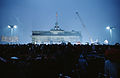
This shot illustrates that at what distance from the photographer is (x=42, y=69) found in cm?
433

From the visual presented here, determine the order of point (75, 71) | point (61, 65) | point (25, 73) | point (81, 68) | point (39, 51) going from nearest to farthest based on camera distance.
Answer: point (25, 73) → point (61, 65) → point (81, 68) → point (75, 71) → point (39, 51)

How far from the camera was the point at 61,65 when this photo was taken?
550cm

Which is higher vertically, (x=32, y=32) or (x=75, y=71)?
(x=32, y=32)

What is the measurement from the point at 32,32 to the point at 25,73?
53840 millimetres

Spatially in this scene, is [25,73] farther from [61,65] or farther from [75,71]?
[75,71]

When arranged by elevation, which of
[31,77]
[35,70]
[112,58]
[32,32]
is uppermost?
[32,32]

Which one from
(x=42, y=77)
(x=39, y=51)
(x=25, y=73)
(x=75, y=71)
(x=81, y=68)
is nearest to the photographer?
(x=42, y=77)

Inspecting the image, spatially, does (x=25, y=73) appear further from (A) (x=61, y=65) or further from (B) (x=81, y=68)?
(B) (x=81, y=68)

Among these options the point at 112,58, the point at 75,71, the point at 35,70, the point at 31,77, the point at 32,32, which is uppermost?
the point at 32,32

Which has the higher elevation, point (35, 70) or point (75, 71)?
point (35, 70)

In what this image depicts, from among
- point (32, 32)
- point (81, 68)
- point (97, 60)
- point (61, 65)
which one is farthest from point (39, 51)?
point (32, 32)

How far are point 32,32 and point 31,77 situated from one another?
2130 inches

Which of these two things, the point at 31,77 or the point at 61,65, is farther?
the point at 61,65

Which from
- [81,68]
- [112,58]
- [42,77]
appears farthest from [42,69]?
[81,68]
